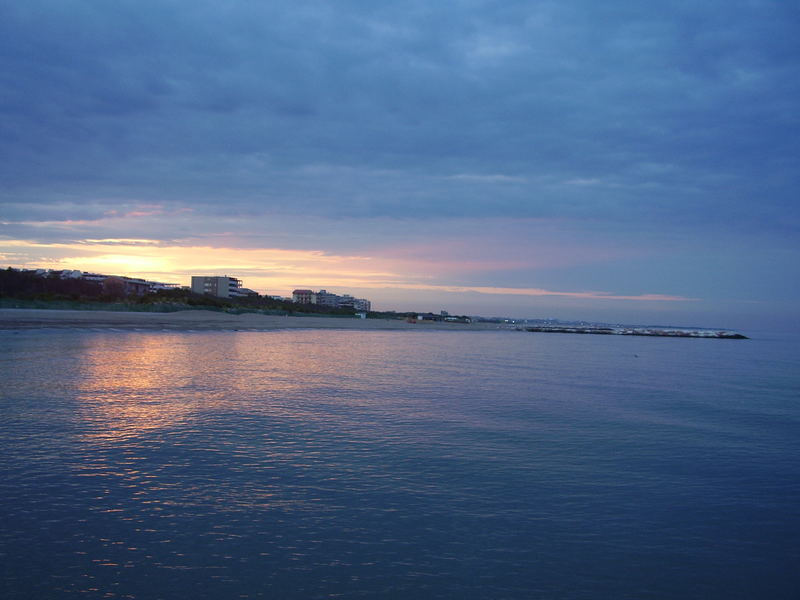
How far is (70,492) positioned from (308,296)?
6333 inches

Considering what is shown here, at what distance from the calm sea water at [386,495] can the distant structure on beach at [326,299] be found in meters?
139

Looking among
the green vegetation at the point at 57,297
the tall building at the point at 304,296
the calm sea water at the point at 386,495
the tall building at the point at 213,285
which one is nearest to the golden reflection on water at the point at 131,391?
the calm sea water at the point at 386,495

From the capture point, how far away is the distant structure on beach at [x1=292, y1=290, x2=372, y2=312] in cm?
16325

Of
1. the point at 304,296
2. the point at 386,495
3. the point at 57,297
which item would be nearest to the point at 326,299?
the point at 304,296

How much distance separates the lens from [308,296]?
164 m

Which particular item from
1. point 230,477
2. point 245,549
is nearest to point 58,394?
point 230,477

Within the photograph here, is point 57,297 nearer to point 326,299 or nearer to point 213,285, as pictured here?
point 213,285

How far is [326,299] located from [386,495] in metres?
171

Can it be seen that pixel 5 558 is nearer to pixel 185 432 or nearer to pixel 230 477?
pixel 230 477

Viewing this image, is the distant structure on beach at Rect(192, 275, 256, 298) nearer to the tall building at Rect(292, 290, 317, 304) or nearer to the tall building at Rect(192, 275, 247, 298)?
the tall building at Rect(192, 275, 247, 298)

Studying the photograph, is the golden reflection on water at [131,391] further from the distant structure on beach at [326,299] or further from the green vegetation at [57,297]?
the distant structure on beach at [326,299]

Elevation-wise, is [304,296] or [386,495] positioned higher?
[304,296]

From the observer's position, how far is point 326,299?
573 ft

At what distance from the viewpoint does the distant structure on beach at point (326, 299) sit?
16325 centimetres
